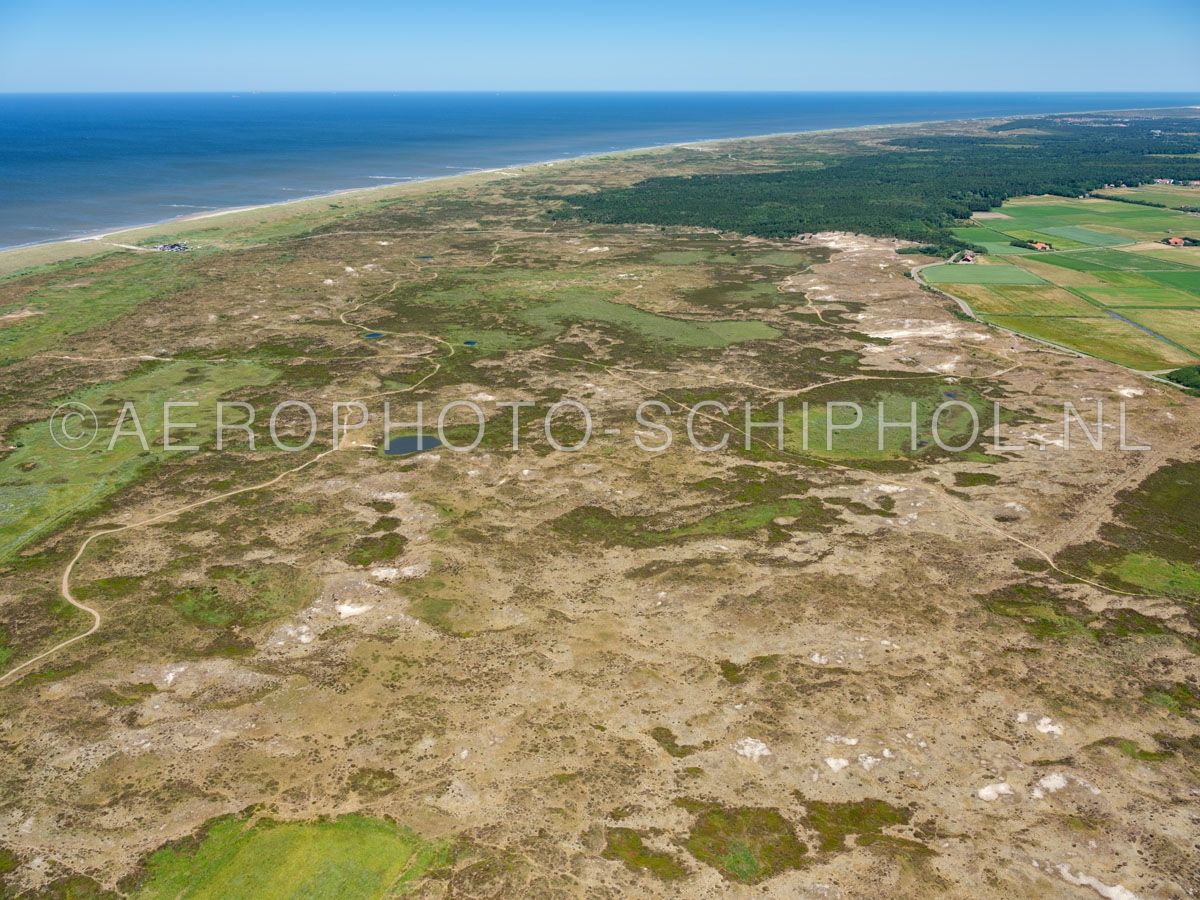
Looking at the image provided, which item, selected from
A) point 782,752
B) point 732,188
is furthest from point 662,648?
point 732,188

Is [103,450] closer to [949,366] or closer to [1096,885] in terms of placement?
[1096,885]

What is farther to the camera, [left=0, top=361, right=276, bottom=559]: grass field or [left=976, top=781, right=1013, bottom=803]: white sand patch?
[left=0, top=361, right=276, bottom=559]: grass field

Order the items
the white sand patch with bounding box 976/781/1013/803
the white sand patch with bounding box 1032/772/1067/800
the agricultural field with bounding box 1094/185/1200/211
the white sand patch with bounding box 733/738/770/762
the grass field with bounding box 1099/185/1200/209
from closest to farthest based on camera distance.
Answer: the white sand patch with bounding box 976/781/1013/803
the white sand patch with bounding box 1032/772/1067/800
the white sand patch with bounding box 733/738/770/762
the agricultural field with bounding box 1094/185/1200/211
the grass field with bounding box 1099/185/1200/209

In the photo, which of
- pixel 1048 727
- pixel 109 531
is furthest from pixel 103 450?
pixel 1048 727

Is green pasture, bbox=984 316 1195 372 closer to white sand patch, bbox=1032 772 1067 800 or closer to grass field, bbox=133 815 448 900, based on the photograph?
white sand patch, bbox=1032 772 1067 800

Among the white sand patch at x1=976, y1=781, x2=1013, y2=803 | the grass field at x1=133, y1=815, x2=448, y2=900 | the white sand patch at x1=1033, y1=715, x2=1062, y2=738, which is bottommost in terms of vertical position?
the grass field at x1=133, y1=815, x2=448, y2=900

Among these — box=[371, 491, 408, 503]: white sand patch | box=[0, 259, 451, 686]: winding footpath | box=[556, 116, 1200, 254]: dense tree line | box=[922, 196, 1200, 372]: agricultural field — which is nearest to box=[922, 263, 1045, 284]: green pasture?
box=[922, 196, 1200, 372]: agricultural field

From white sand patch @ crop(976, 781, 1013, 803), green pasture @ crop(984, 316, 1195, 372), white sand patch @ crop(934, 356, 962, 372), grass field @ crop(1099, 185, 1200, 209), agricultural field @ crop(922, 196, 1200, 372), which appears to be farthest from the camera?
grass field @ crop(1099, 185, 1200, 209)

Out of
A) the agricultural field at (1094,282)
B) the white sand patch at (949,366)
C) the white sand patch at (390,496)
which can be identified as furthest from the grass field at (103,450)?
the agricultural field at (1094,282)
